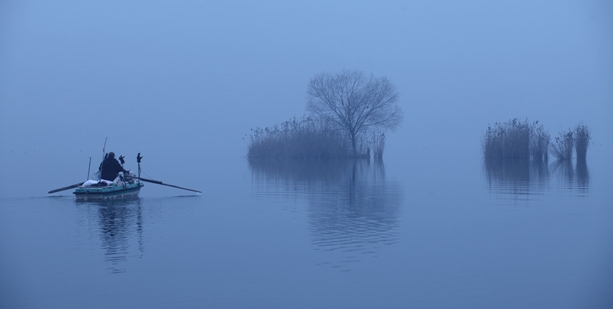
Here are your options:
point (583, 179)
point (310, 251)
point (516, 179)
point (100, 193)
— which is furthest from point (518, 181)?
point (310, 251)

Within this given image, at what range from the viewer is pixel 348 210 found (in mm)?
18609

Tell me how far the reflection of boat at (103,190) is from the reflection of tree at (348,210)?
16.6ft

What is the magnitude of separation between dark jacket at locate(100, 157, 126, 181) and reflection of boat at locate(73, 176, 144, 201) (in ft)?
1.17

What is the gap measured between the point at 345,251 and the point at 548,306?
13.0 ft

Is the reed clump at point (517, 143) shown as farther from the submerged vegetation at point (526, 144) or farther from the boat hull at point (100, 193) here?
the boat hull at point (100, 193)


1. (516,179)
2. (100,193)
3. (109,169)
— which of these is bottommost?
(100,193)

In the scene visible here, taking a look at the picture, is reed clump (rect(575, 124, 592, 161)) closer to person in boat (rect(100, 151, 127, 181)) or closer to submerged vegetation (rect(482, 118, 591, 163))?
submerged vegetation (rect(482, 118, 591, 163))

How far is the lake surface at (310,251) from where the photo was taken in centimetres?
969

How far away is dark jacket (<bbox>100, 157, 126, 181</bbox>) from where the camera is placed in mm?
21672

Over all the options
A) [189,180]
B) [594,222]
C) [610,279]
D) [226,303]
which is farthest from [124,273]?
[189,180]

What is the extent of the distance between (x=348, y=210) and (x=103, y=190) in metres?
6.53

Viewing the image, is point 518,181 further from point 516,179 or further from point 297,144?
point 297,144

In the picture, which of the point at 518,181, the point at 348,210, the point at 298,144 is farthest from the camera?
the point at 298,144

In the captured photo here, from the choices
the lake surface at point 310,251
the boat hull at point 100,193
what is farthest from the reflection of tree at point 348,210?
the boat hull at point 100,193
